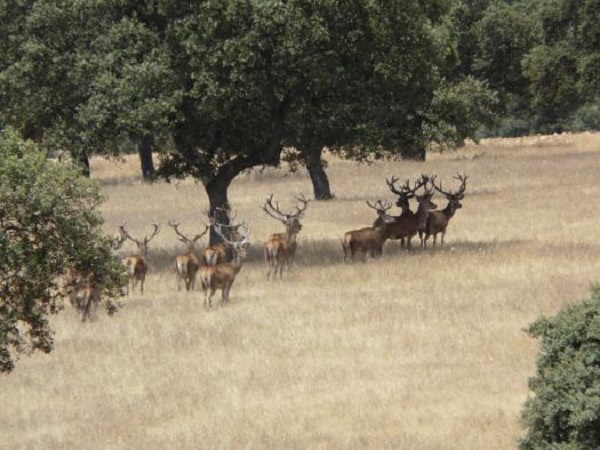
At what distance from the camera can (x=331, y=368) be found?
18234 mm

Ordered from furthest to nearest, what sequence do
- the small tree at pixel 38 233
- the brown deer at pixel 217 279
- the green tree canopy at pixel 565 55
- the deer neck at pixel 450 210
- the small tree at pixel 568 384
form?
the green tree canopy at pixel 565 55
the deer neck at pixel 450 210
the brown deer at pixel 217 279
the small tree at pixel 38 233
the small tree at pixel 568 384

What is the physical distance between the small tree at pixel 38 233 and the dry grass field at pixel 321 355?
8.86 ft

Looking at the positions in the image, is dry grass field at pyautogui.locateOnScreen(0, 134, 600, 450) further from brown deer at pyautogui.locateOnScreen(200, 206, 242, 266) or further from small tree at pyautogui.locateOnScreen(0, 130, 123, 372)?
small tree at pyautogui.locateOnScreen(0, 130, 123, 372)

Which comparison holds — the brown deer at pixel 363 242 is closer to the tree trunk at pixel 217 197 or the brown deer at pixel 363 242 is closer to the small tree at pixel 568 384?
the tree trunk at pixel 217 197

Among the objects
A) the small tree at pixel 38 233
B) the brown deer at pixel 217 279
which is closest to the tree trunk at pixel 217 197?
the brown deer at pixel 217 279

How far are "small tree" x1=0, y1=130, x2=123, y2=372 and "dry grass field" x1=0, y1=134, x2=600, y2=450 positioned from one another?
2.70m

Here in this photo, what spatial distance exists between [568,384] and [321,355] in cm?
845

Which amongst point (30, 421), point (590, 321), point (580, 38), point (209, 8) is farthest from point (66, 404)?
point (580, 38)

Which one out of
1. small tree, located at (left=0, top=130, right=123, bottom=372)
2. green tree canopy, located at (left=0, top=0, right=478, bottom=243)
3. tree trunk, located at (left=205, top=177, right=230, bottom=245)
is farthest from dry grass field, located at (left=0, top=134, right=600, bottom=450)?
green tree canopy, located at (left=0, top=0, right=478, bottom=243)

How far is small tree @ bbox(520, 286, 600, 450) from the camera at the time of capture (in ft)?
34.7

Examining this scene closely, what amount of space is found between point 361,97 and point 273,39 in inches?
103

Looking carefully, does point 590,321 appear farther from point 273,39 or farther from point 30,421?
point 273,39

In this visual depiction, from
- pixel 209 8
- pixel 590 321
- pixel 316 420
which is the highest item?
pixel 209 8

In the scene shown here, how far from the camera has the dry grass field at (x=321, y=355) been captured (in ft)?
50.9
